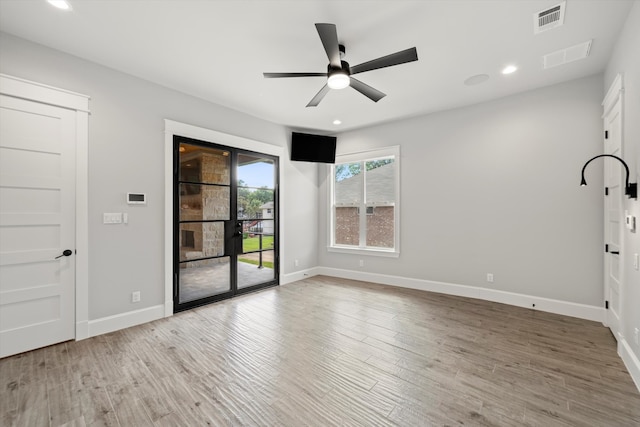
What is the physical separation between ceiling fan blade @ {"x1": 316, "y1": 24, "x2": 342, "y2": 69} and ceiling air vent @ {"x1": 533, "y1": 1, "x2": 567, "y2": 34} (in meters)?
1.77

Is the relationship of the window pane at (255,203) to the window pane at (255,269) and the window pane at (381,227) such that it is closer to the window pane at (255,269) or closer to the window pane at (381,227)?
the window pane at (255,269)

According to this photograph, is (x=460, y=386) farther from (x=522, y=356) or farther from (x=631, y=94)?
(x=631, y=94)

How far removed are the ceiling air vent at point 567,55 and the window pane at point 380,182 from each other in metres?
2.59

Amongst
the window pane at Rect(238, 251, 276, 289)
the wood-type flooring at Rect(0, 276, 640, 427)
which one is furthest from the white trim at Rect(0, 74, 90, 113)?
the window pane at Rect(238, 251, 276, 289)

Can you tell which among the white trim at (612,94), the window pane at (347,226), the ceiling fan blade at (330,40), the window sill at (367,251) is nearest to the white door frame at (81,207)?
the ceiling fan blade at (330,40)

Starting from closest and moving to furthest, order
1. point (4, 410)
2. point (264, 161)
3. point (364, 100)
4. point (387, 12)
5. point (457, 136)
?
point (4, 410), point (387, 12), point (364, 100), point (457, 136), point (264, 161)

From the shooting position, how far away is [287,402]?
2.02 meters

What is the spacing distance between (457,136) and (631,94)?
85.2 inches

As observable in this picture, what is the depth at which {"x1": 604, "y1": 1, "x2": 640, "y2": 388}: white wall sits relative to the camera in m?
2.23

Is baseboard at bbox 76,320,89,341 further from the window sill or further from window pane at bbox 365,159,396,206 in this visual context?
window pane at bbox 365,159,396,206

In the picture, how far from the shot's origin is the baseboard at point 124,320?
312cm

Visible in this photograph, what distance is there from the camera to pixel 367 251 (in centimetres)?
548

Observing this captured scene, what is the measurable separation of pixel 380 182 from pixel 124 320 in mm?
4593

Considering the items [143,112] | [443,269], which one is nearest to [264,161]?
[143,112]
